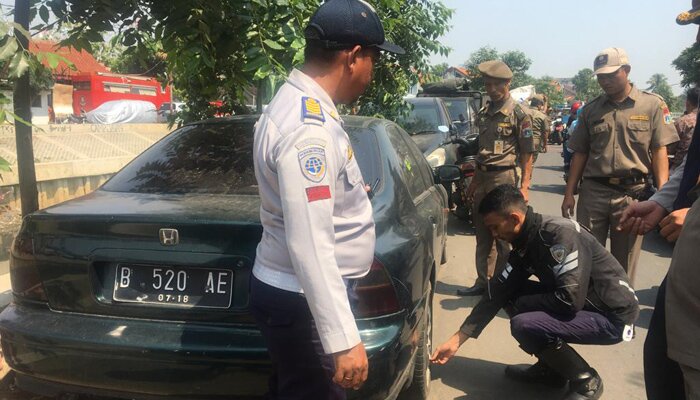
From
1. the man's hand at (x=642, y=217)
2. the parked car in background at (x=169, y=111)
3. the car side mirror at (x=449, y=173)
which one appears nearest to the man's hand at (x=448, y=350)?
the man's hand at (x=642, y=217)

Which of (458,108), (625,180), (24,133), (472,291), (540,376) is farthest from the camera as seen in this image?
(458,108)

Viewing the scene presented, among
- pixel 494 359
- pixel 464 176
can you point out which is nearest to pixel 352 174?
pixel 494 359

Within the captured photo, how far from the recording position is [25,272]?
7.80 ft

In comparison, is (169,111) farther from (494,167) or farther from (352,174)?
(352,174)

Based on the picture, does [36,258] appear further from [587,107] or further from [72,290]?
[587,107]

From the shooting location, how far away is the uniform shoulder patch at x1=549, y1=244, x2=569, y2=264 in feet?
9.11

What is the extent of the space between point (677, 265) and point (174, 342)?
66.2 inches

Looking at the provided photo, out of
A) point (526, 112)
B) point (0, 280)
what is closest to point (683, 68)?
point (526, 112)

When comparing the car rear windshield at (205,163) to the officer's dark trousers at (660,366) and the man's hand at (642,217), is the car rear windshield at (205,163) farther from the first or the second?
the officer's dark trousers at (660,366)

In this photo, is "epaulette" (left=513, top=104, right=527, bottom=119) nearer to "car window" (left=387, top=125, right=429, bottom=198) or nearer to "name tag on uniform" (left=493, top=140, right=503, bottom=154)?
"name tag on uniform" (left=493, top=140, right=503, bottom=154)

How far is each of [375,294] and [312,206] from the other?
809mm

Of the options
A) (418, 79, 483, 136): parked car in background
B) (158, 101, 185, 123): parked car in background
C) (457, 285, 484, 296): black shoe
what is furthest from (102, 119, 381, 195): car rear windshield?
(418, 79, 483, 136): parked car in background

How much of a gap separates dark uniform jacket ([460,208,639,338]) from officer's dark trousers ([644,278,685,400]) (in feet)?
3.19

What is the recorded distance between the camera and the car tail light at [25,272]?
92.6 inches
